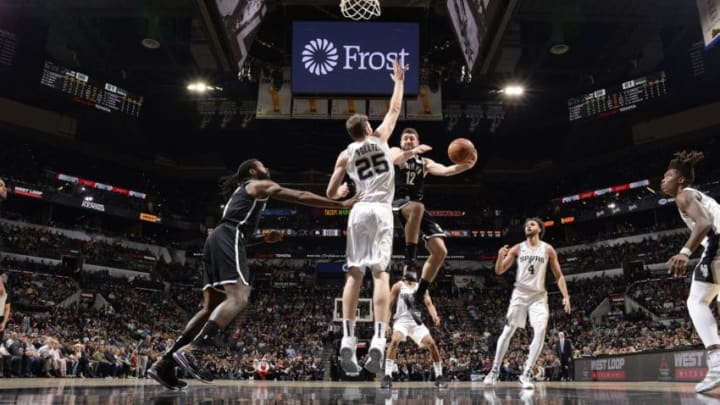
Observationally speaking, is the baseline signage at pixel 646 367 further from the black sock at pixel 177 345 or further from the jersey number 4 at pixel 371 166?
the black sock at pixel 177 345

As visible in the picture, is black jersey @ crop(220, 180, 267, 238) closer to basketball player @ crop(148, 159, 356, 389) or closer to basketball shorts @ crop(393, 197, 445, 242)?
basketball player @ crop(148, 159, 356, 389)

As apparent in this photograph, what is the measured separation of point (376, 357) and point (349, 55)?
32.5ft

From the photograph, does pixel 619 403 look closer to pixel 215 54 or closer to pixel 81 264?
pixel 215 54

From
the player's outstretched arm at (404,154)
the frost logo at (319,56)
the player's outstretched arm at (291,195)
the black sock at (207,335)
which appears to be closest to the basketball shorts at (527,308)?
the player's outstretched arm at (404,154)

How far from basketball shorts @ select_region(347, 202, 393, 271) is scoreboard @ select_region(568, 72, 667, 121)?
23486 millimetres

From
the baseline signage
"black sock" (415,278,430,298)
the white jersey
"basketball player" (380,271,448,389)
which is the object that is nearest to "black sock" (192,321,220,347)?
"black sock" (415,278,430,298)

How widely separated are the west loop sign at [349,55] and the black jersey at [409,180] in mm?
6367

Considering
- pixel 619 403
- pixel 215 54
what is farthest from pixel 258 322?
pixel 619 403

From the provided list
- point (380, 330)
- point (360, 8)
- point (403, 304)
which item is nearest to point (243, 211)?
point (380, 330)

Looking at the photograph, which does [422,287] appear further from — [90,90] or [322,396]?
[90,90]

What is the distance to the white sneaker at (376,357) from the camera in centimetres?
479

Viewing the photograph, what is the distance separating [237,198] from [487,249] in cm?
3961

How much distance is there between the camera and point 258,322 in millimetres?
32594

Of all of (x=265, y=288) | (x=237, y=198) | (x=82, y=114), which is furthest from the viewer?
(x=265, y=288)
